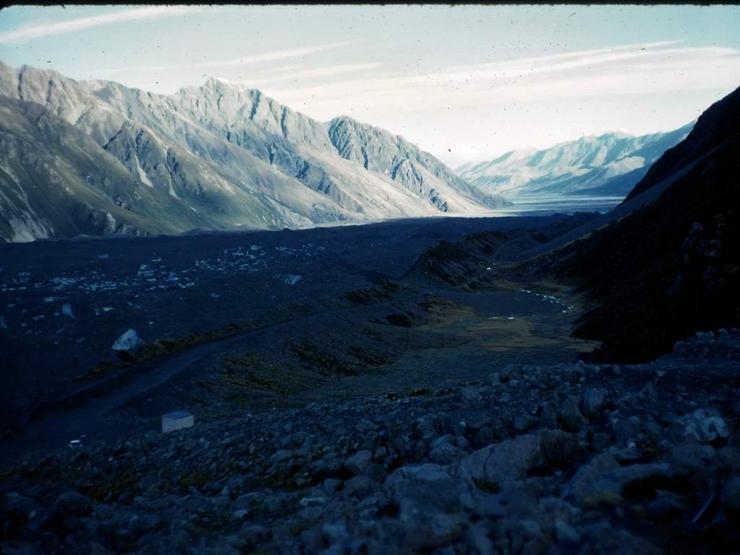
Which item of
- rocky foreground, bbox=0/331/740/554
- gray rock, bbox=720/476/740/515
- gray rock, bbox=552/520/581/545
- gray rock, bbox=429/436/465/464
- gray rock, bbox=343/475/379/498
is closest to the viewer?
gray rock, bbox=720/476/740/515

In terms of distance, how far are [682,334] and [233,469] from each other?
76.9 ft

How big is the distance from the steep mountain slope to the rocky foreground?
46.3 ft

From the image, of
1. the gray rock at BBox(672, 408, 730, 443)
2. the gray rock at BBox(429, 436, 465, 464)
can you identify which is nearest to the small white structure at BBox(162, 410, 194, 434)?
the gray rock at BBox(429, 436, 465, 464)

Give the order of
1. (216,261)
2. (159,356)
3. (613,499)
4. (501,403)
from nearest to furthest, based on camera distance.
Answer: (613,499)
(501,403)
(159,356)
(216,261)

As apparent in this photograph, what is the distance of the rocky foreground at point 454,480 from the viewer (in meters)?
5.88

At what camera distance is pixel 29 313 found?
49.4m

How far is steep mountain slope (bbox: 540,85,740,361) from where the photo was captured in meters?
29.0

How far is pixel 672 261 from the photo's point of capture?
1832 inches

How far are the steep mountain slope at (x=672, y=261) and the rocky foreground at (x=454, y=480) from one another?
14119 mm

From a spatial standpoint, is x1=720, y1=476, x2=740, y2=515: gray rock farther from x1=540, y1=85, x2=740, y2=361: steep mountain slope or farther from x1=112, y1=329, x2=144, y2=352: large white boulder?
x1=112, y1=329, x2=144, y2=352: large white boulder

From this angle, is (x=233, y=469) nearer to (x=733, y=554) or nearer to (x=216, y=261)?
(x=733, y=554)

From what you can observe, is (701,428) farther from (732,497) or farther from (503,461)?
(732,497)

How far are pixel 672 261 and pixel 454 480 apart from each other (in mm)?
45486

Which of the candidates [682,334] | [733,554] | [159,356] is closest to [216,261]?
[159,356]
